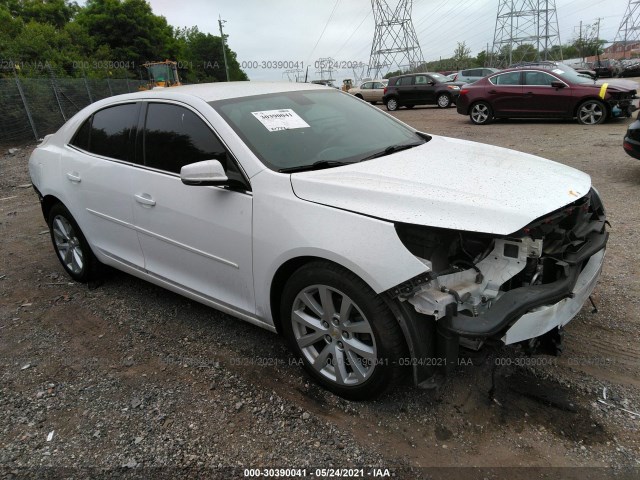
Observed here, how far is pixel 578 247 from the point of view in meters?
2.45

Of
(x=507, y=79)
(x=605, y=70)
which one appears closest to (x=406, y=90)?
(x=507, y=79)

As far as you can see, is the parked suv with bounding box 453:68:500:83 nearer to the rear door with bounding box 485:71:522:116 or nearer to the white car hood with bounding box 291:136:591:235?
the rear door with bounding box 485:71:522:116

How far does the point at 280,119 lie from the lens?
119 inches

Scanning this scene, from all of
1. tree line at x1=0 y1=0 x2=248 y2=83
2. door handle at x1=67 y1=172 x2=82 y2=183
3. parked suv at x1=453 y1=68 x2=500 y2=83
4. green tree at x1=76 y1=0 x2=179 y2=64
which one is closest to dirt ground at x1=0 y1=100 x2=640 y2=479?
door handle at x1=67 y1=172 x2=82 y2=183

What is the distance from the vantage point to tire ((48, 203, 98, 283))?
4.07m

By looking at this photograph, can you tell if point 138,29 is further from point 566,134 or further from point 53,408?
point 53,408

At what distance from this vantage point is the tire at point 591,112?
37.6 feet

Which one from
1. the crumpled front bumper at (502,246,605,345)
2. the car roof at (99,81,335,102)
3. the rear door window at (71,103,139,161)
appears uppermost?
the car roof at (99,81,335,102)

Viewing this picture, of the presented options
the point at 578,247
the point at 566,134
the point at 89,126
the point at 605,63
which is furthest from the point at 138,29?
the point at 578,247

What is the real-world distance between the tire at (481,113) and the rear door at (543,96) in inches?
38.5

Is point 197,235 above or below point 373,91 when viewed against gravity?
above

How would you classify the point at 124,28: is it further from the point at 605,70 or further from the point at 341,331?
the point at 341,331

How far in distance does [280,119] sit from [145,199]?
108 centimetres

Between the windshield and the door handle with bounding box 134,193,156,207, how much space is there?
30.2 inches
